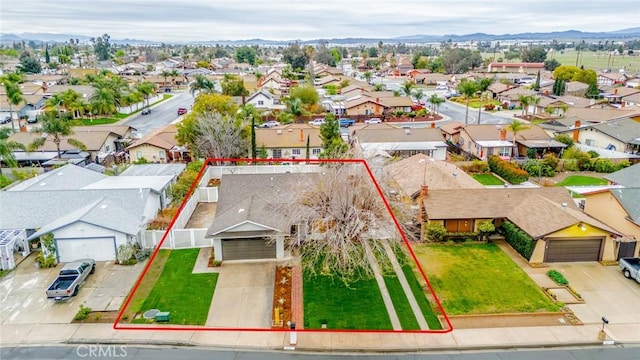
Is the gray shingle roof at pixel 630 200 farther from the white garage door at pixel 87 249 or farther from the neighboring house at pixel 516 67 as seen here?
the neighboring house at pixel 516 67

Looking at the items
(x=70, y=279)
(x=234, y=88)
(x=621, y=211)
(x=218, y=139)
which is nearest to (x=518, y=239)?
(x=621, y=211)

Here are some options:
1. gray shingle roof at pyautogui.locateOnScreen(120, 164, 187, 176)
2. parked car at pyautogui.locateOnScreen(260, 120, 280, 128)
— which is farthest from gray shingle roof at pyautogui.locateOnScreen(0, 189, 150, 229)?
parked car at pyautogui.locateOnScreen(260, 120, 280, 128)

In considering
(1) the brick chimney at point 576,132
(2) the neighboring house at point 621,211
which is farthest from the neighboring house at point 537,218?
(1) the brick chimney at point 576,132

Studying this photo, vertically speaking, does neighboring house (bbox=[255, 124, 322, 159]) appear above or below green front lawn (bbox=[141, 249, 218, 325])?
above

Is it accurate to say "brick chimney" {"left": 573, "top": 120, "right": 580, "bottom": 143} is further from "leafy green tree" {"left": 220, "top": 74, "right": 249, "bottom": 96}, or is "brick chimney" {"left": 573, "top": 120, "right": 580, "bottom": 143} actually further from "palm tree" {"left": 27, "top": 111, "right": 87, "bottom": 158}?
"palm tree" {"left": 27, "top": 111, "right": 87, "bottom": 158}

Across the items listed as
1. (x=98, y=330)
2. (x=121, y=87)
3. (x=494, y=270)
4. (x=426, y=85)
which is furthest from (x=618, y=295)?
(x=426, y=85)

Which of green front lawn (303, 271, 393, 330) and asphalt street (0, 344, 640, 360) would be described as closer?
asphalt street (0, 344, 640, 360)

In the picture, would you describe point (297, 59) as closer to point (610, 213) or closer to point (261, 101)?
point (261, 101)

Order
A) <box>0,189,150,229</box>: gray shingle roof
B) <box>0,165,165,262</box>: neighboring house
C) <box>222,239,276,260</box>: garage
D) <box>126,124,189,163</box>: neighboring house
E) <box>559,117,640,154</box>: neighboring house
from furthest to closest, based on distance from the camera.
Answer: <box>559,117,640,154</box>: neighboring house < <box>126,124,189,163</box>: neighboring house < <box>0,189,150,229</box>: gray shingle roof < <box>222,239,276,260</box>: garage < <box>0,165,165,262</box>: neighboring house
